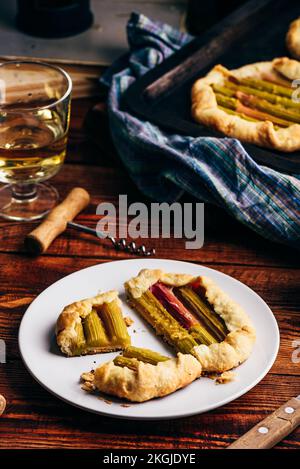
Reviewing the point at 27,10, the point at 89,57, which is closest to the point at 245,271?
the point at 89,57

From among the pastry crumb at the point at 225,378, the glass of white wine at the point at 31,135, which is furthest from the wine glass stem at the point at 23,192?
the pastry crumb at the point at 225,378

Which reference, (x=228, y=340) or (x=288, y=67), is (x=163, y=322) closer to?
(x=228, y=340)

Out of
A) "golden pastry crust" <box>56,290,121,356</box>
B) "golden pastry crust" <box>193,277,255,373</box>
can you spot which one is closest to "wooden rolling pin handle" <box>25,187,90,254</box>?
"golden pastry crust" <box>56,290,121,356</box>

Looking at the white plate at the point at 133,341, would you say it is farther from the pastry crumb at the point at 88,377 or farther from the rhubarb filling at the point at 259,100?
the rhubarb filling at the point at 259,100

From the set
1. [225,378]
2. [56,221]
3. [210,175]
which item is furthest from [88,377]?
[210,175]

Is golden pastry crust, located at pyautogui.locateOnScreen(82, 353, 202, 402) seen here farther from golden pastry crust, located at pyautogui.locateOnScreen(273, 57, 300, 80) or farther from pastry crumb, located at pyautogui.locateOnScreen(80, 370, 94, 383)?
golden pastry crust, located at pyautogui.locateOnScreen(273, 57, 300, 80)
